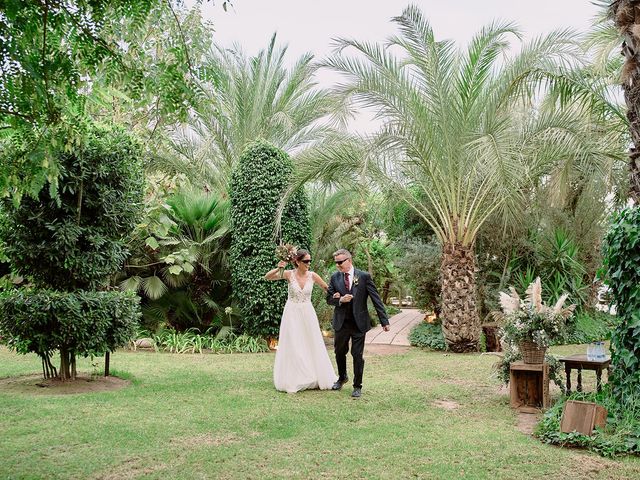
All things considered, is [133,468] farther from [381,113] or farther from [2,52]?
[381,113]

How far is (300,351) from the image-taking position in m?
8.91

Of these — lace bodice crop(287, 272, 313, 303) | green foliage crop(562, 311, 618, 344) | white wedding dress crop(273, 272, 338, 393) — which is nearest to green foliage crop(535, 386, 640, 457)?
white wedding dress crop(273, 272, 338, 393)

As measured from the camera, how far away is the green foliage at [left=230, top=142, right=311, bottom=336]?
13781mm

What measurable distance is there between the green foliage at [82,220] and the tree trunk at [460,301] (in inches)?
268

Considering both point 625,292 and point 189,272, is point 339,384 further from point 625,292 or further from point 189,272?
point 189,272

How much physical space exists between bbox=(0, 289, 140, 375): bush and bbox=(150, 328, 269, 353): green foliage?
4.74 meters

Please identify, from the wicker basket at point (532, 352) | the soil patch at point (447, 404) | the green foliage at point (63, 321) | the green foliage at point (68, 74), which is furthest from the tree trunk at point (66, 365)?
the wicker basket at point (532, 352)

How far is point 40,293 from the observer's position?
8500 millimetres

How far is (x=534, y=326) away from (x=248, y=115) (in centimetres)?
1196

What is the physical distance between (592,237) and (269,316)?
831cm

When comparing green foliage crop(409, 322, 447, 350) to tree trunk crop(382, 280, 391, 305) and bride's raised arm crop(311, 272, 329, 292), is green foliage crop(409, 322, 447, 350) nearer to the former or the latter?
bride's raised arm crop(311, 272, 329, 292)

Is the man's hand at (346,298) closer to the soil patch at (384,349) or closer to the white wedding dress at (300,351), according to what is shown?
the white wedding dress at (300,351)

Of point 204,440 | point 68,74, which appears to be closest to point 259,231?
point 204,440

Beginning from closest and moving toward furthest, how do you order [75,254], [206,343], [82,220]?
[75,254]
[82,220]
[206,343]
